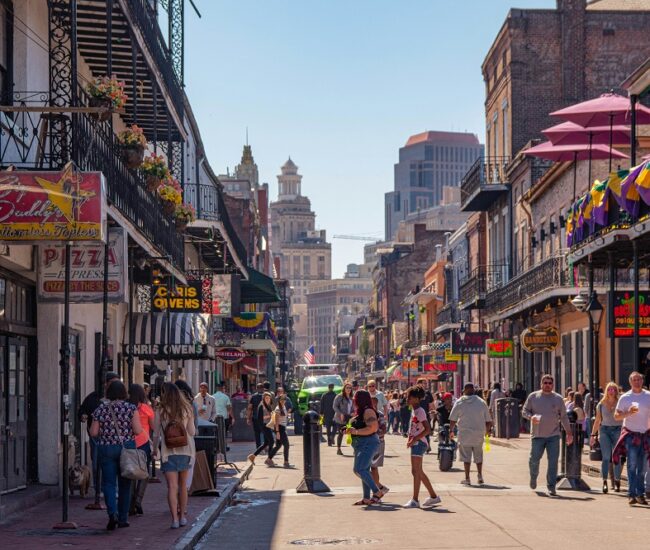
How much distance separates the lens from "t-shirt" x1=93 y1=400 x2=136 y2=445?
14.0 metres

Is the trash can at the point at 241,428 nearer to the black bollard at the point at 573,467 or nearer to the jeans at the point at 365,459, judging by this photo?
the black bollard at the point at 573,467

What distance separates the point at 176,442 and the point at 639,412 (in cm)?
616

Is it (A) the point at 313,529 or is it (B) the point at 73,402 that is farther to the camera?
(B) the point at 73,402

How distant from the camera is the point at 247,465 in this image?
1007 inches

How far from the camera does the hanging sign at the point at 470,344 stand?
48.7 meters

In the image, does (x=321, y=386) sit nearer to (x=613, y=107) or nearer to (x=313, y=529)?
(x=613, y=107)

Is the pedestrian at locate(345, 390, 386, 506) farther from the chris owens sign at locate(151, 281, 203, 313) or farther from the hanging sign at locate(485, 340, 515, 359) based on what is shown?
the hanging sign at locate(485, 340, 515, 359)

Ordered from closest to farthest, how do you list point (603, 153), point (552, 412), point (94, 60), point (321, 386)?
point (552, 412) → point (94, 60) → point (603, 153) → point (321, 386)

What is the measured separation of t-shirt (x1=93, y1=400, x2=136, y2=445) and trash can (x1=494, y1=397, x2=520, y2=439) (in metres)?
23.1

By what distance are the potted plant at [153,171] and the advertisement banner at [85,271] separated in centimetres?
442

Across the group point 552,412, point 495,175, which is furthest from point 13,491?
point 495,175

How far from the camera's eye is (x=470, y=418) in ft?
67.2

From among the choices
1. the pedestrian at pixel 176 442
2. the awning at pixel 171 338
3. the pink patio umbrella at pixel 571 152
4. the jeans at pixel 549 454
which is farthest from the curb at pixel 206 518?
the pink patio umbrella at pixel 571 152

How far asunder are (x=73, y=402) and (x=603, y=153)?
14.5 m
